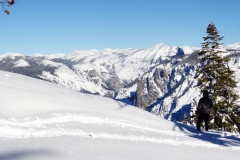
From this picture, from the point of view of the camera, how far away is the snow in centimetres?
757

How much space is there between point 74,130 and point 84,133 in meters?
0.74

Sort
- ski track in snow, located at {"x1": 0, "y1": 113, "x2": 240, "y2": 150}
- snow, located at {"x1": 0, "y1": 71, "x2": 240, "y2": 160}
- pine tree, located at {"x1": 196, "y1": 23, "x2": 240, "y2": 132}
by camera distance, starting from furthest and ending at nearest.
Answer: pine tree, located at {"x1": 196, "y1": 23, "x2": 240, "y2": 132}, ski track in snow, located at {"x1": 0, "y1": 113, "x2": 240, "y2": 150}, snow, located at {"x1": 0, "y1": 71, "x2": 240, "y2": 160}

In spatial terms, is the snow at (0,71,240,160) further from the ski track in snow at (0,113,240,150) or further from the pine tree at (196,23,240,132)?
the pine tree at (196,23,240,132)

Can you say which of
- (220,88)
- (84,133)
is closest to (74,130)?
(84,133)

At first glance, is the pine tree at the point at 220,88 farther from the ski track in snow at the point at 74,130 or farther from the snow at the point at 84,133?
the ski track in snow at the point at 74,130

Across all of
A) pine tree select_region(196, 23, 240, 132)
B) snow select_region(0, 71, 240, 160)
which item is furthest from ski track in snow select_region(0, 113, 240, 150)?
pine tree select_region(196, 23, 240, 132)

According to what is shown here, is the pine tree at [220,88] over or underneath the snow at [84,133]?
over

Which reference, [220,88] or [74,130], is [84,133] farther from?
[220,88]

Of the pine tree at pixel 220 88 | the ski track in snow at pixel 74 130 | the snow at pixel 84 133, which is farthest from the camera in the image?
the pine tree at pixel 220 88

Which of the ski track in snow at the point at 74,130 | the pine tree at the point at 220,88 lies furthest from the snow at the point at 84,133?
the pine tree at the point at 220,88

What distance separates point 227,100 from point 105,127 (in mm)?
17351

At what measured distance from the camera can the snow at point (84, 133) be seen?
24.8 ft

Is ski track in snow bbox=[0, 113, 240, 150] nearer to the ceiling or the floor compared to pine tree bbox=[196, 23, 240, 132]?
nearer to the floor

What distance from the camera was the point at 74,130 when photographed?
11.5m
